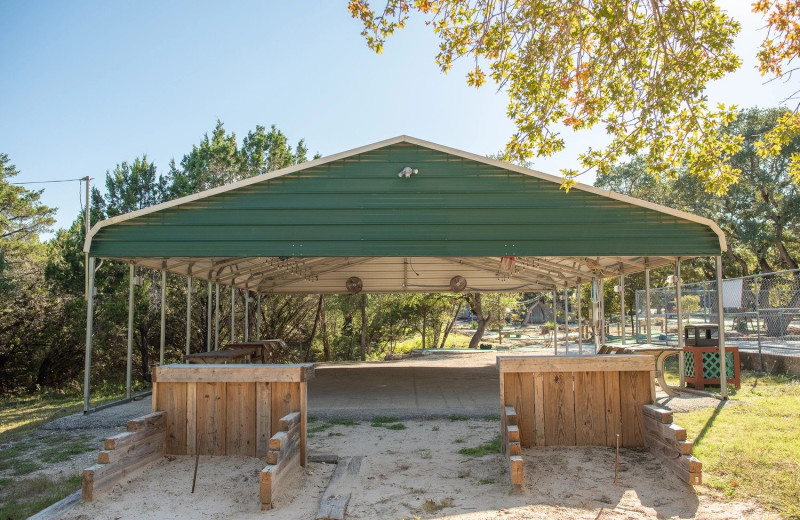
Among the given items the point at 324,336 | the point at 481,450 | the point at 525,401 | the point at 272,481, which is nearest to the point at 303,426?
the point at 272,481

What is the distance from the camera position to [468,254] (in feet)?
28.1

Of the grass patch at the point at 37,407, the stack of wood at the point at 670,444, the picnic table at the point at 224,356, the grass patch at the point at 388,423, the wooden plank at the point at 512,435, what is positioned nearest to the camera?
the stack of wood at the point at 670,444

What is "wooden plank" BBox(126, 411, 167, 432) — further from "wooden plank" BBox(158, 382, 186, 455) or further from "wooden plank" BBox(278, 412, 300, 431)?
"wooden plank" BBox(278, 412, 300, 431)

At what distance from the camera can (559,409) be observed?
5.76 metres

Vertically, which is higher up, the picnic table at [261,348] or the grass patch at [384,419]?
the picnic table at [261,348]

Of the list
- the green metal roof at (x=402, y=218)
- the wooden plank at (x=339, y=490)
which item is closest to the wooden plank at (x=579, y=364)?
the wooden plank at (x=339, y=490)

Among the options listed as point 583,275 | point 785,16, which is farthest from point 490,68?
point 583,275

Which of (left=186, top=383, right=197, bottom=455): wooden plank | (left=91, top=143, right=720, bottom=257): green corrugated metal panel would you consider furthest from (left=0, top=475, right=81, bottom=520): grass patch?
(left=91, top=143, right=720, bottom=257): green corrugated metal panel

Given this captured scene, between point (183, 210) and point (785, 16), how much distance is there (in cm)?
769

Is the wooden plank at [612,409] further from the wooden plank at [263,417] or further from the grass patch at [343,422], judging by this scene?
the grass patch at [343,422]

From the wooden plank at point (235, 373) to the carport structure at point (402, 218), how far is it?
310cm

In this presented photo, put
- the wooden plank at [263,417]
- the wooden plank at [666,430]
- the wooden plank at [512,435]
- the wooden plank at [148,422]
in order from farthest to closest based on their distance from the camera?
the wooden plank at [263,417] < the wooden plank at [148,422] < the wooden plank at [512,435] < the wooden plank at [666,430]

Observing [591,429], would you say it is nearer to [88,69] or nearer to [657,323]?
[88,69]

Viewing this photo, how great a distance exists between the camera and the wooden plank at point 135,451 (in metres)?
4.77
